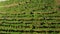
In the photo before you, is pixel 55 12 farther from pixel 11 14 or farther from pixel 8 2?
pixel 8 2

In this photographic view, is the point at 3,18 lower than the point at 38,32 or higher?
higher

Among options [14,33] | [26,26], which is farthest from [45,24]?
[14,33]

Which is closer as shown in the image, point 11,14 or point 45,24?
point 45,24

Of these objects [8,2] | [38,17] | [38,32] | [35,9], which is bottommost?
[38,32]

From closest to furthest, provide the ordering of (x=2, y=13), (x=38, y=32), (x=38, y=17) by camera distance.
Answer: (x=38, y=32), (x=38, y=17), (x=2, y=13)

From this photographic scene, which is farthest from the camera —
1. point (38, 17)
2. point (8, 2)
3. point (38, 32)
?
point (8, 2)

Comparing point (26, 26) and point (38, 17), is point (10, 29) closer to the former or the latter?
point (26, 26)

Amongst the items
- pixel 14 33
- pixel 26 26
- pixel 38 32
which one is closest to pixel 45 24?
pixel 38 32
